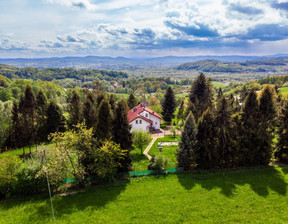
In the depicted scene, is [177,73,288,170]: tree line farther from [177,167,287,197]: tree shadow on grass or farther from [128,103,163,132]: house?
[128,103,163,132]: house

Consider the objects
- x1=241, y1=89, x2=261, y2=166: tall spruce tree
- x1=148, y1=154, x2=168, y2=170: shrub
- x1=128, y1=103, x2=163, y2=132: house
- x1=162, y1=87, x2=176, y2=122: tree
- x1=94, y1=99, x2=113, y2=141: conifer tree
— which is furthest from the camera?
x1=162, y1=87, x2=176, y2=122: tree

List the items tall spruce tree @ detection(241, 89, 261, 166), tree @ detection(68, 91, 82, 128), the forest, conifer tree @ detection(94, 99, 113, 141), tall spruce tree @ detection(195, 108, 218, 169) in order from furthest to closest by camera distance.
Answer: tree @ detection(68, 91, 82, 128) < tall spruce tree @ detection(241, 89, 261, 166) < tall spruce tree @ detection(195, 108, 218, 169) < conifer tree @ detection(94, 99, 113, 141) < the forest

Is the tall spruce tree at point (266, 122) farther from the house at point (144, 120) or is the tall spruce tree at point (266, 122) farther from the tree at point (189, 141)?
the house at point (144, 120)

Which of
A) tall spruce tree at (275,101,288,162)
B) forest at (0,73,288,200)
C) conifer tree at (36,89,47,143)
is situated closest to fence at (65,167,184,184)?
forest at (0,73,288,200)

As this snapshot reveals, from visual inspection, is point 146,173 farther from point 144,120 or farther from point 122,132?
point 144,120

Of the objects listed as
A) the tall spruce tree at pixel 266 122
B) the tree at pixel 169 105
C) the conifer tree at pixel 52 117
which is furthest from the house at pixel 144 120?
the tall spruce tree at pixel 266 122

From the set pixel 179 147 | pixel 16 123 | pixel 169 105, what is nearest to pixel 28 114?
pixel 16 123

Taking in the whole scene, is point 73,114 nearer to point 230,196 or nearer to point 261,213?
point 230,196
